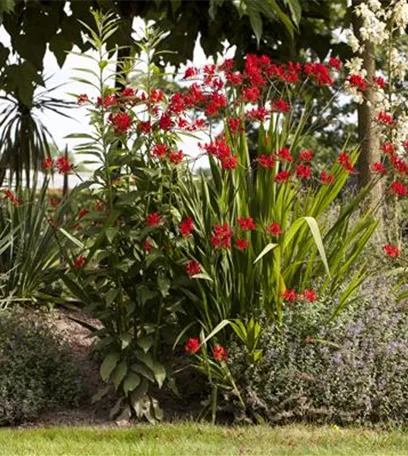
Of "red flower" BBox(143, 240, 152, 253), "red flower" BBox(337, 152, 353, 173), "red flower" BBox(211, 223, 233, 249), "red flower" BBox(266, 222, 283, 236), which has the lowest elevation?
"red flower" BBox(143, 240, 152, 253)

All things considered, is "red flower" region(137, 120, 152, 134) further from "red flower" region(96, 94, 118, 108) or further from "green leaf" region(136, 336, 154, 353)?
"green leaf" region(136, 336, 154, 353)

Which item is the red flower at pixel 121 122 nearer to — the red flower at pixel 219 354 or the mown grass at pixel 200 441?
the red flower at pixel 219 354

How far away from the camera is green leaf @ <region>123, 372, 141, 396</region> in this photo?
244 inches

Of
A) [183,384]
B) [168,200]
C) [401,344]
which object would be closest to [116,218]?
[168,200]

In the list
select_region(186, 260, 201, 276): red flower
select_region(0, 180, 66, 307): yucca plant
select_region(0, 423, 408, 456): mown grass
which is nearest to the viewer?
select_region(0, 423, 408, 456): mown grass

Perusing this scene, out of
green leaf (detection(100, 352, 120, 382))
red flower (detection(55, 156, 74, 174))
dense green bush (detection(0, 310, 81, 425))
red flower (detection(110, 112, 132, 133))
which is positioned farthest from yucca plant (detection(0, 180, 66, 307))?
red flower (detection(110, 112, 132, 133))

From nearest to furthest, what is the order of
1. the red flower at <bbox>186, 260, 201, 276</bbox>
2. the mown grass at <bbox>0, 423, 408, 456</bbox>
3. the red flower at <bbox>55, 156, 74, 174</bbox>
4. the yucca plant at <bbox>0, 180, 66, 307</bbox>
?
the mown grass at <bbox>0, 423, 408, 456</bbox> → the red flower at <bbox>186, 260, 201, 276</bbox> → the red flower at <bbox>55, 156, 74, 174</bbox> → the yucca plant at <bbox>0, 180, 66, 307</bbox>

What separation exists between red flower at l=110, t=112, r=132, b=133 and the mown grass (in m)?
1.90

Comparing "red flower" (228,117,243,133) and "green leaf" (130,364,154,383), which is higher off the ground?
"red flower" (228,117,243,133)

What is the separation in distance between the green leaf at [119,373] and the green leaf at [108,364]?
0.03 meters

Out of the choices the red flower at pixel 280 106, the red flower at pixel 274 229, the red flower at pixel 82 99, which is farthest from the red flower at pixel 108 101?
the red flower at pixel 274 229

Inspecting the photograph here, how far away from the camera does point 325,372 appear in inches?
242

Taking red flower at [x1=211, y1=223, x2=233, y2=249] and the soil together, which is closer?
red flower at [x1=211, y1=223, x2=233, y2=249]

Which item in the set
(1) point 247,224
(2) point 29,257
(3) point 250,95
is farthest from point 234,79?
(2) point 29,257
